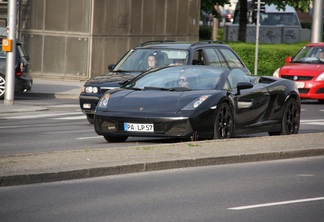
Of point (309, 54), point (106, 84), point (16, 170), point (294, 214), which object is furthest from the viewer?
point (309, 54)

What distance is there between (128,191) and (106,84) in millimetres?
9225

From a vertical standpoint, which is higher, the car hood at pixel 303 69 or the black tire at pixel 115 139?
the car hood at pixel 303 69

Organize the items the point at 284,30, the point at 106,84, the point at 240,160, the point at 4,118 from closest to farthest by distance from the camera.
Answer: the point at 240,160
the point at 106,84
the point at 4,118
the point at 284,30

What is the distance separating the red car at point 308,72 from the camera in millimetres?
29875

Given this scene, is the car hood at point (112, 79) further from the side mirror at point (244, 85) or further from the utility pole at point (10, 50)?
the utility pole at point (10, 50)

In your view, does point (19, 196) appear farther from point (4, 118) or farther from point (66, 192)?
point (4, 118)

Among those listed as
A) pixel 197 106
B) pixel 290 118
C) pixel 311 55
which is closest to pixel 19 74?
pixel 311 55

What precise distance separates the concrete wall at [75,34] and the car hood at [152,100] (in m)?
18.9

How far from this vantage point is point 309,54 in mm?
31969

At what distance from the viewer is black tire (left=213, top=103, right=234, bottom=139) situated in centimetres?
1599

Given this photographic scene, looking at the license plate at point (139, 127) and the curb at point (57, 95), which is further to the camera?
the curb at point (57, 95)

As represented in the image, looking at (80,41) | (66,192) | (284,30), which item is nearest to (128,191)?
(66,192)

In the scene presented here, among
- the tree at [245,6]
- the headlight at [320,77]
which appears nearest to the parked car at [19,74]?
the headlight at [320,77]

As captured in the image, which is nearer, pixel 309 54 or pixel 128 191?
pixel 128 191
